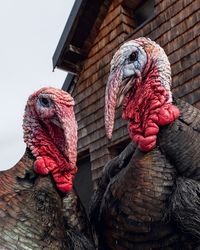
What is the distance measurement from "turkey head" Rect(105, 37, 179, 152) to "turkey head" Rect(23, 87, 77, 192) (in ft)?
0.89

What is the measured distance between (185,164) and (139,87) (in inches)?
27.0

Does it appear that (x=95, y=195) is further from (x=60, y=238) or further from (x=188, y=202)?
(x=188, y=202)

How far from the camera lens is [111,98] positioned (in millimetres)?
3246

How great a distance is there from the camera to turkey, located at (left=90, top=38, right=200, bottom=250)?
291cm

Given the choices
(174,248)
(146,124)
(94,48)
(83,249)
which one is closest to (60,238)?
(83,249)

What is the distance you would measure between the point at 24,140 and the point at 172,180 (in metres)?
1.13

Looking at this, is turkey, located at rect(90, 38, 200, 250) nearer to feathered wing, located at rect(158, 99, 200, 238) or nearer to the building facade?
feathered wing, located at rect(158, 99, 200, 238)

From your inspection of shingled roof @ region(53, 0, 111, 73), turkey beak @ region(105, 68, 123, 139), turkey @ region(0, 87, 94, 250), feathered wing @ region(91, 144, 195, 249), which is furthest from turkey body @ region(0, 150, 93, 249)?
shingled roof @ region(53, 0, 111, 73)

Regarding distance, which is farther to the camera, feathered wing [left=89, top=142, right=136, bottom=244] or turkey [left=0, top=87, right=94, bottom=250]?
feathered wing [left=89, top=142, right=136, bottom=244]

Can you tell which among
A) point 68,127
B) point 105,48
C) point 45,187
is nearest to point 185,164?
point 68,127

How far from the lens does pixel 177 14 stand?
7.50 metres

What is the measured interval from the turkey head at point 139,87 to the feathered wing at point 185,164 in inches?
5.9

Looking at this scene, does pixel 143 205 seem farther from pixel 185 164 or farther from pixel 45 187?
pixel 45 187

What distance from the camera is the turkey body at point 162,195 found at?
113 inches
